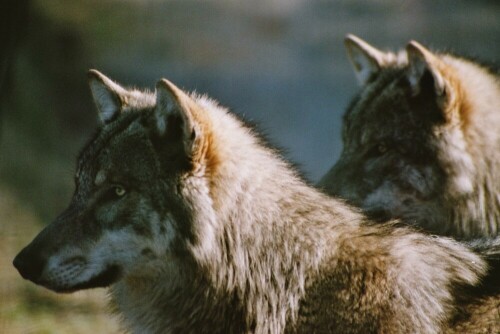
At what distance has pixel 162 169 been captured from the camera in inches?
145

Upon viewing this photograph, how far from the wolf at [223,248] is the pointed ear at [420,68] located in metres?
1.39

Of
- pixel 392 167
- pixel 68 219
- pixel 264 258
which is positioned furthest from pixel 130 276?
pixel 392 167

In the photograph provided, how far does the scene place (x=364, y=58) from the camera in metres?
5.90

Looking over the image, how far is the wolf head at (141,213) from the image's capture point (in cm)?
364

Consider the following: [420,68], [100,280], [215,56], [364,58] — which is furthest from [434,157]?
[215,56]

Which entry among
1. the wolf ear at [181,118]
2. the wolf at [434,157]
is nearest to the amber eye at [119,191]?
the wolf ear at [181,118]

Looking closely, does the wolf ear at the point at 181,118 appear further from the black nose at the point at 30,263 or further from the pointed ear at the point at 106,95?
the black nose at the point at 30,263

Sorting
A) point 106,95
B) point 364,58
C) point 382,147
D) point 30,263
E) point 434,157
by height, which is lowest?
point 30,263

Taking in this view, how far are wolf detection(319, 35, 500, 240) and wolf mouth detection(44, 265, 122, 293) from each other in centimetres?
169

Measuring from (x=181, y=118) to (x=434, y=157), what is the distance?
1993 mm

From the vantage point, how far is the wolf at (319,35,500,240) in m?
4.92

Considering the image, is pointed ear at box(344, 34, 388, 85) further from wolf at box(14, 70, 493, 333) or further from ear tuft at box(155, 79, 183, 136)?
ear tuft at box(155, 79, 183, 136)

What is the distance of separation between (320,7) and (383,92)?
7.65 meters

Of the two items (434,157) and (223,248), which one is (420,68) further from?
(223,248)
